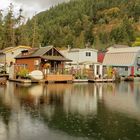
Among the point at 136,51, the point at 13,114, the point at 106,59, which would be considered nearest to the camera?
the point at 13,114

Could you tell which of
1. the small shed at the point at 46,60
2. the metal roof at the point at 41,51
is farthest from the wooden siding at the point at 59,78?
the metal roof at the point at 41,51

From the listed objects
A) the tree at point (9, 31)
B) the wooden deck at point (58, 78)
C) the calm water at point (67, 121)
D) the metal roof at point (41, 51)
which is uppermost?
the tree at point (9, 31)

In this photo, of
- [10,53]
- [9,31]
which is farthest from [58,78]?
[9,31]

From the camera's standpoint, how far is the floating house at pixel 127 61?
2665 inches

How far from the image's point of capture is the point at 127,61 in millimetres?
69438

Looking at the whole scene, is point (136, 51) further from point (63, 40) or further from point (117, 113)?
point (63, 40)

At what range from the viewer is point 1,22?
8806 centimetres

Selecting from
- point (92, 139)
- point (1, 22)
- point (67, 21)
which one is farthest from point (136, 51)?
point (67, 21)

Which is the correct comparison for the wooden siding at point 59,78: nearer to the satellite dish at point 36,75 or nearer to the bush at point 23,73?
the satellite dish at point 36,75

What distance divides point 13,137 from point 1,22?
7784 centimetres

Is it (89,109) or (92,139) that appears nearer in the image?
→ (92,139)

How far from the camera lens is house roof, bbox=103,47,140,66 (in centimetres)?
6875

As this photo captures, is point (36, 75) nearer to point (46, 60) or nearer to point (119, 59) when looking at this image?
point (46, 60)

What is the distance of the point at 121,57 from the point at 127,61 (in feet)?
7.45
